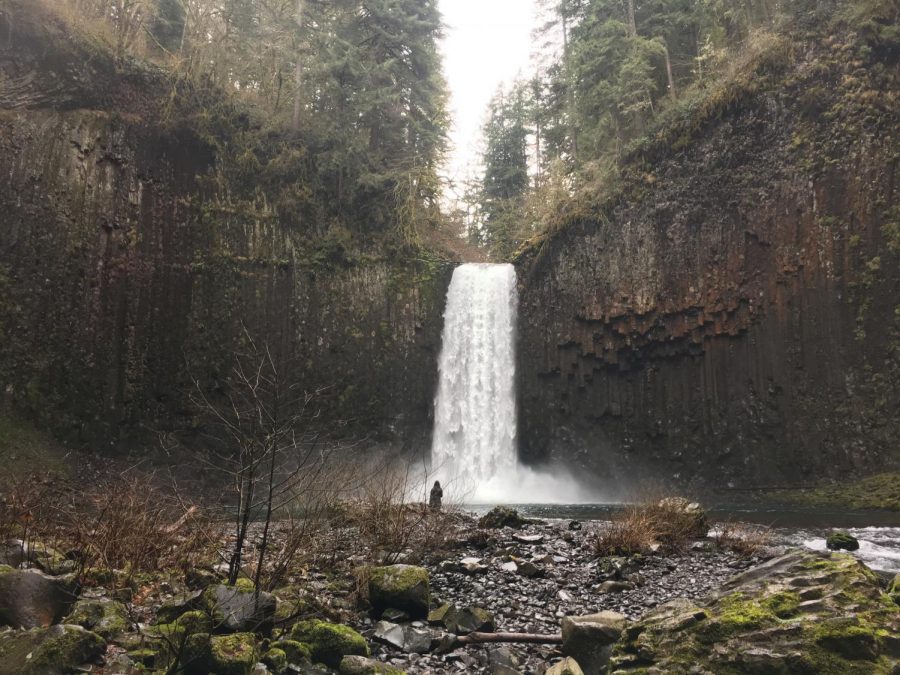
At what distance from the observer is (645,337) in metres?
19.7

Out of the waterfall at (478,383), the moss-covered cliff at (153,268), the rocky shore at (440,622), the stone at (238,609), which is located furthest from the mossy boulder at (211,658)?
the waterfall at (478,383)

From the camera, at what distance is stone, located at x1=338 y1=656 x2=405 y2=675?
12.9 ft

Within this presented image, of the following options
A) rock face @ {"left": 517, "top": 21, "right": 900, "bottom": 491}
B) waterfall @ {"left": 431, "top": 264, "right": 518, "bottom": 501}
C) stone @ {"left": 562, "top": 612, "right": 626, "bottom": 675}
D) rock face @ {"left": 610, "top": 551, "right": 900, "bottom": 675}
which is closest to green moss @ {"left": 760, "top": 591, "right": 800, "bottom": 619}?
rock face @ {"left": 610, "top": 551, "right": 900, "bottom": 675}

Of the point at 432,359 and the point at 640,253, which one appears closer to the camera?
the point at 640,253

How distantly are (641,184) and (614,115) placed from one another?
13.3ft

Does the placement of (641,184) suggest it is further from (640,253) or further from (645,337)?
(645,337)

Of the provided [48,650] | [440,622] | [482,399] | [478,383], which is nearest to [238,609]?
[48,650]

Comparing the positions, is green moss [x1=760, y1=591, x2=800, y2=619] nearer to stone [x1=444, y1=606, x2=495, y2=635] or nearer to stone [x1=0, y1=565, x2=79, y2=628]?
Answer: stone [x1=444, y1=606, x2=495, y2=635]

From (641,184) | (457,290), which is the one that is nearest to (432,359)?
(457,290)

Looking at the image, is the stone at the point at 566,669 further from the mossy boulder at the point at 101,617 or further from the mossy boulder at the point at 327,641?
the mossy boulder at the point at 101,617

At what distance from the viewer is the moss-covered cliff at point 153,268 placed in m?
16.0

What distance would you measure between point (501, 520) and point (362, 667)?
7116 mm

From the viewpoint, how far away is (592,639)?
4340 millimetres

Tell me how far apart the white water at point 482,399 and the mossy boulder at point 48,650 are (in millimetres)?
17141
